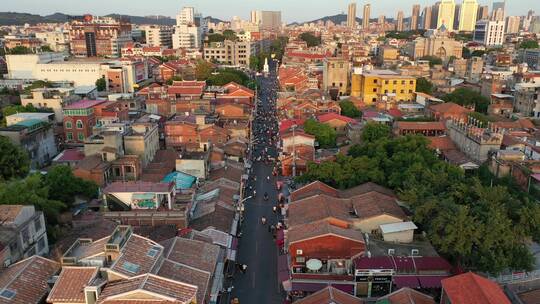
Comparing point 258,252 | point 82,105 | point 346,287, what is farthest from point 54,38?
point 346,287

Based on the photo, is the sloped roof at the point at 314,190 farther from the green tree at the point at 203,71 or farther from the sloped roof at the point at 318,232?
the green tree at the point at 203,71

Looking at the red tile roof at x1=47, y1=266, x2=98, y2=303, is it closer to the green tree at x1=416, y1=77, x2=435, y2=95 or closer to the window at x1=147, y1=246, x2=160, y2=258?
the window at x1=147, y1=246, x2=160, y2=258

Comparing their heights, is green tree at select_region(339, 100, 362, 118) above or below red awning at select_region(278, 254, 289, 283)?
above

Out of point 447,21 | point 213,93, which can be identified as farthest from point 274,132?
point 447,21

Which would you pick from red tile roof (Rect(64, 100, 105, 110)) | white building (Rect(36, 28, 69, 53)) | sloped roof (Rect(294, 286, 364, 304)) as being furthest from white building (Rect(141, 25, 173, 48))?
sloped roof (Rect(294, 286, 364, 304))

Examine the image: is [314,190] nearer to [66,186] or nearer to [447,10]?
[66,186]

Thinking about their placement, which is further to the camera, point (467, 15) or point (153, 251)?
point (467, 15)

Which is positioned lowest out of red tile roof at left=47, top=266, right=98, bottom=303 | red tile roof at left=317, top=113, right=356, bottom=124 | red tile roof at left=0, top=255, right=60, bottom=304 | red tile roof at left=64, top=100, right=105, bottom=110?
red tile roof at left=0, top=255, right=60, bottom=304
